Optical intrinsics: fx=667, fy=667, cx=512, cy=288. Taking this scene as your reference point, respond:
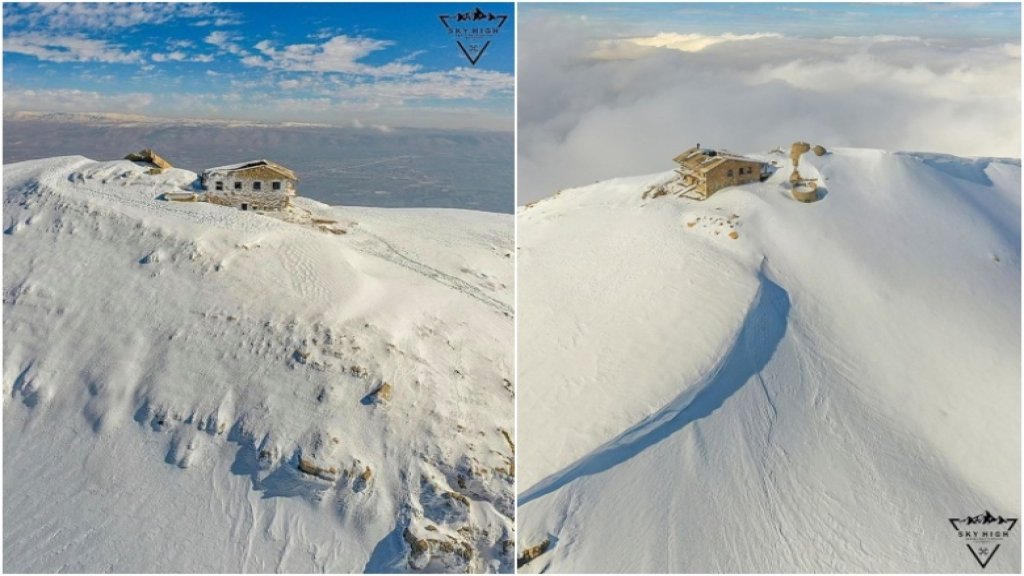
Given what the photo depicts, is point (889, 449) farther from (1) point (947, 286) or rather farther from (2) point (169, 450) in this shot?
(2) point (169, 450)

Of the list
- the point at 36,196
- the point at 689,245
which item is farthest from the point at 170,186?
the point at 689,245

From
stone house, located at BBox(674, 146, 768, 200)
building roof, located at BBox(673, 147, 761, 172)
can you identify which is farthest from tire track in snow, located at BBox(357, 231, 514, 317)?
building roof, located at BBox(673, 147, 761, 172)

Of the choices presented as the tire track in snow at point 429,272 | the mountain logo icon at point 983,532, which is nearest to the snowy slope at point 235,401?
the tire track in snow at point 429,272

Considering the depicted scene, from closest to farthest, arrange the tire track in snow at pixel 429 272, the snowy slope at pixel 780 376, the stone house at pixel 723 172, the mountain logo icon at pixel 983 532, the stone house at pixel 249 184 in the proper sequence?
the snowy slope at pixel 780 376 < the mountain logo icon at pixel 983 532 < the tire track in snow at pixel 429 272 < the stone house at pixel 249 184 < the stone house at pixel 723 172

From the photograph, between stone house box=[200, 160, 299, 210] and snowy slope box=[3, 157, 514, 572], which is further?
stone house box=[200, 160, 299, 210]

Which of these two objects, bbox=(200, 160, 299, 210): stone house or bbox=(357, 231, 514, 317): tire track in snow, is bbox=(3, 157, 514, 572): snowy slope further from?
bbox=(200, 160, 299, 210): stone house

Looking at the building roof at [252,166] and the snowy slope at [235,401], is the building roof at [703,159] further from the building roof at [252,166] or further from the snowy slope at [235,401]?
the building roof at [252,166]

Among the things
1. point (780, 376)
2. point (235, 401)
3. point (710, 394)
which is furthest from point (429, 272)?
point (780, 376)
